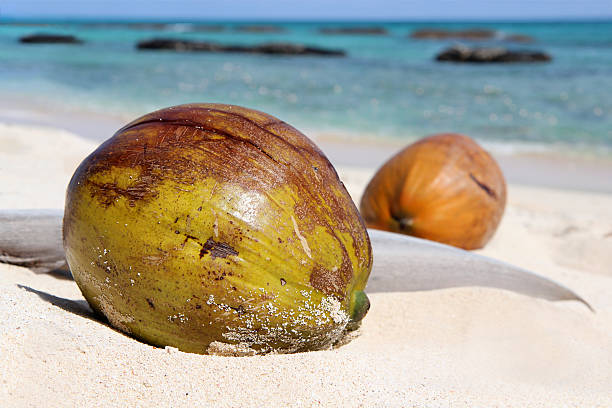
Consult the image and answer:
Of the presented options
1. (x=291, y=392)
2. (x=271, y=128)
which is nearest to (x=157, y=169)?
(x=271, y=128)

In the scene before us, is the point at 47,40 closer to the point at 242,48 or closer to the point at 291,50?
the point at 242,48

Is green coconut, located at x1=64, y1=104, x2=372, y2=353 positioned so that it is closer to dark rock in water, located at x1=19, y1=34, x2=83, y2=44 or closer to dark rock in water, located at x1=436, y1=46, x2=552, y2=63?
dark rock in water, located at x1=436, y1=46, x2=552, y2=63

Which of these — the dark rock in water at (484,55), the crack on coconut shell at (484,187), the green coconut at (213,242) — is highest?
the green coconut at (213,242)

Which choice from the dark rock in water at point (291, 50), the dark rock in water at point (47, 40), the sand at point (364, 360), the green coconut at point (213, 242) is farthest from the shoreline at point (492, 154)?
the dark rock in water at point (47, 40)

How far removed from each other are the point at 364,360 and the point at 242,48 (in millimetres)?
29154

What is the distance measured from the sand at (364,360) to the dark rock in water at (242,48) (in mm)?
25293

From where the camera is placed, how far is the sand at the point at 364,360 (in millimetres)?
1411

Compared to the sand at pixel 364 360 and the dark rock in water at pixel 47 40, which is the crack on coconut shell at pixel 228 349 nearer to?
the sand at pixel 364 360

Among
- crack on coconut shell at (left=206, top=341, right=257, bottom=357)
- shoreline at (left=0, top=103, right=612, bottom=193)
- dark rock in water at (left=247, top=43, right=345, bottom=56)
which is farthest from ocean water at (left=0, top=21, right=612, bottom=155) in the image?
crack on coconut shell at (left=206, top=341, right=257, bottom=357)

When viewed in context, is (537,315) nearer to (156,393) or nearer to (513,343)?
(513,343)

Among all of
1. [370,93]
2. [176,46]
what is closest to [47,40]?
[176,46]

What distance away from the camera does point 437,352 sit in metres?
1.96

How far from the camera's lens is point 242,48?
1159 inches

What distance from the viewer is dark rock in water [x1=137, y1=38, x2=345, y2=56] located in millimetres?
27703
